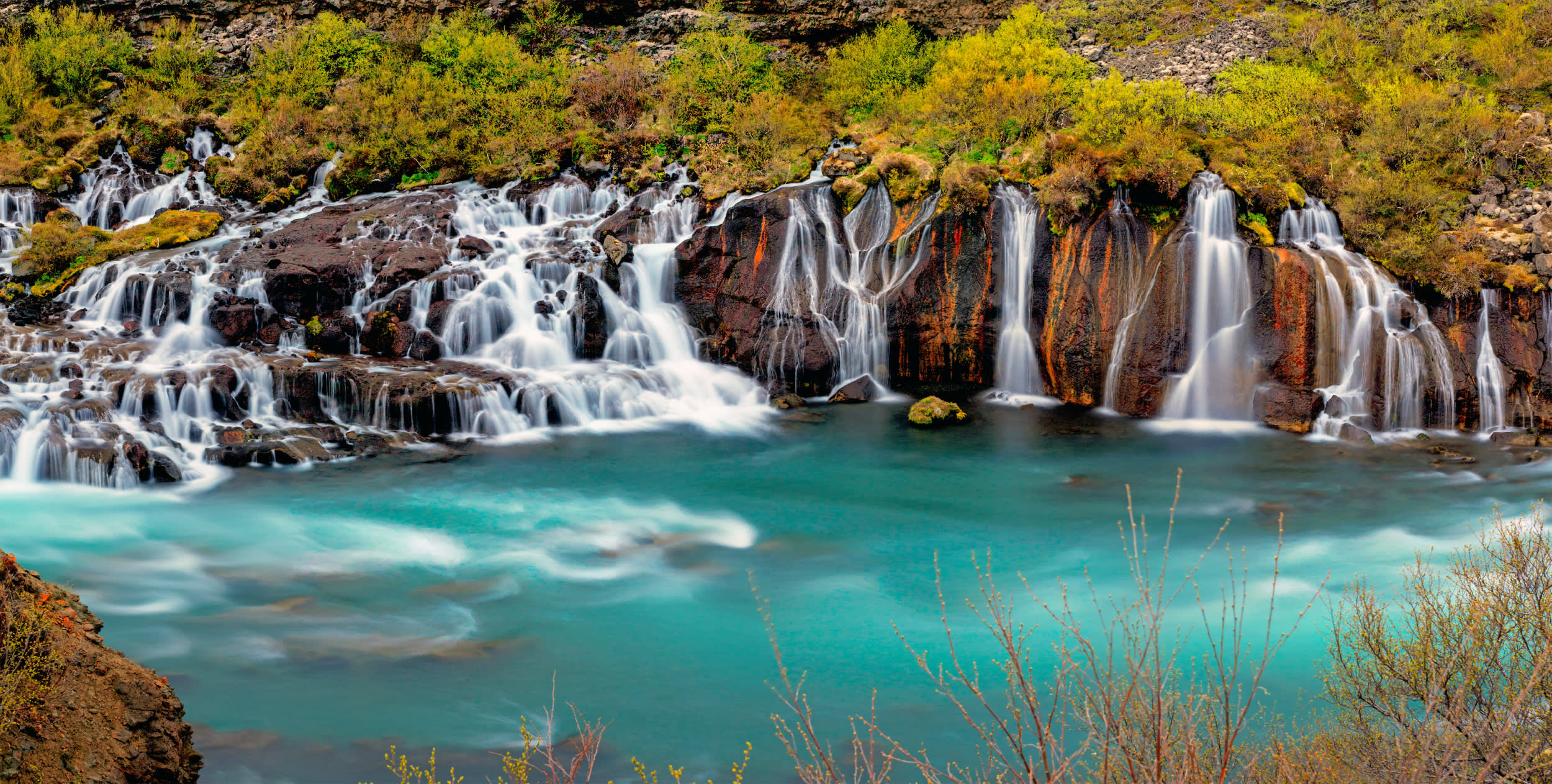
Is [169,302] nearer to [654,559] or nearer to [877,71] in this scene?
[654,559]

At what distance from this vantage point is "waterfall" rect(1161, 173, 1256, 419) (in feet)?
Answer: 59.9

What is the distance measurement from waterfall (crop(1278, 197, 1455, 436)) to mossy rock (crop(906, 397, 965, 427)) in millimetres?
6450

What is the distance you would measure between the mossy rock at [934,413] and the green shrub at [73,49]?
29.2 meters

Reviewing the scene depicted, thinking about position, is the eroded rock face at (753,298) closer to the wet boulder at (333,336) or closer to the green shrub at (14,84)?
the wet boulder at (333,336)

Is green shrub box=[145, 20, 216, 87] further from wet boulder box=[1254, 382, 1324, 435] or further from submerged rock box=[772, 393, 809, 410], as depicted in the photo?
wet boulder box=[1254, 382, 1324, 435]

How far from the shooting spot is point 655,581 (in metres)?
12.3

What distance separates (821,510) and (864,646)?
4.40 meters

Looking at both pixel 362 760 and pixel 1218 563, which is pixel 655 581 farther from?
pixel 1218 563

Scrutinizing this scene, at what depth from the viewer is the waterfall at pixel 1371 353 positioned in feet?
57.0

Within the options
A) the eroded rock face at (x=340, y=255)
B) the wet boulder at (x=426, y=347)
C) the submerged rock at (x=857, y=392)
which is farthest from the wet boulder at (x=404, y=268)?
the submerged rock at (x=857, y=392)

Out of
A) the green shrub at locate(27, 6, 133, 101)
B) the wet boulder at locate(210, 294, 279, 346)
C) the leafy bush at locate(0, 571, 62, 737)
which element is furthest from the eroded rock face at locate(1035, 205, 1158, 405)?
the green shrub at locate(27, 6, 133, 101)

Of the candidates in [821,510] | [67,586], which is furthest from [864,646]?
[67,586]

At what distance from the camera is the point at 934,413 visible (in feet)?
61.5

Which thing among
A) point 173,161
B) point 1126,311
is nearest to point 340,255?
point 173,161
